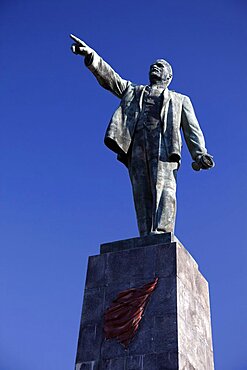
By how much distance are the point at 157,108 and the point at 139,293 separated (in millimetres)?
4383

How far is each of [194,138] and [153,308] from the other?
4164 mm

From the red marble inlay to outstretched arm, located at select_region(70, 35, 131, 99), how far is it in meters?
5.02

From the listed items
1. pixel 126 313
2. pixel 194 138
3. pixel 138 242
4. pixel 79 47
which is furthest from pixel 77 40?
pixel 126 313

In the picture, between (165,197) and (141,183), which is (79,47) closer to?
(141,183)

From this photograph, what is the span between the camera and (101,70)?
13.4 meters

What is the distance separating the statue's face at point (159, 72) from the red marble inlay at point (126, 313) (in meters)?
5.07

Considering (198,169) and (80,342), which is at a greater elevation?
(198,169)

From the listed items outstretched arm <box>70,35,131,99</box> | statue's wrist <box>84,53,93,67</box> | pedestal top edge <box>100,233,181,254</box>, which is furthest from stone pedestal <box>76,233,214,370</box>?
statue's wrist <box>84,53,93,67</box>

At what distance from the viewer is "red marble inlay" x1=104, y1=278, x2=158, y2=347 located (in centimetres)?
1036

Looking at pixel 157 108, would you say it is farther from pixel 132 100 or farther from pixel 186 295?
pixel 186 295

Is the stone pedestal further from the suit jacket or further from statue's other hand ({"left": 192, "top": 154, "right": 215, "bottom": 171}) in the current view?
the suit jacket

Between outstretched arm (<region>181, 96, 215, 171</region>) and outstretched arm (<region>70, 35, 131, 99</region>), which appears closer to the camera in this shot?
outstretched arm (<region>181, 96, 215, 171</region>)

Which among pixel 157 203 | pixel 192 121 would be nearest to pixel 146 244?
pixel 157 203

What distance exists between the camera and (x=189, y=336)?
10.3 metres
